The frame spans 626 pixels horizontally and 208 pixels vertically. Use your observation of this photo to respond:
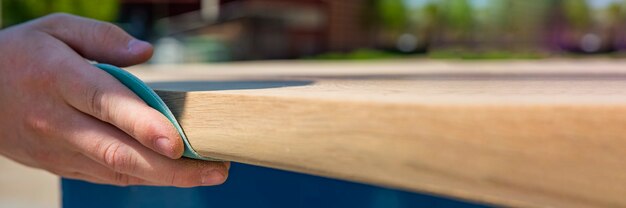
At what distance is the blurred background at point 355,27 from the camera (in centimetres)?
1102

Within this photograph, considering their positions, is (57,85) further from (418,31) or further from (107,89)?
(418,31)

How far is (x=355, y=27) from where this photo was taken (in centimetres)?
2083

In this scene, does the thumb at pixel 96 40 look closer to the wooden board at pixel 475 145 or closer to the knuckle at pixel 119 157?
the knuckle at pixel 119 157

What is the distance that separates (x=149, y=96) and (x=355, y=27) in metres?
20.3

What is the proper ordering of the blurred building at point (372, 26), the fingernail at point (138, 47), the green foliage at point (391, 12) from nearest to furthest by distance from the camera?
1. the fingernail at point (138, 47)
2. the blurred building at point (372, 26)
3. the green foliage at point (391, 12)

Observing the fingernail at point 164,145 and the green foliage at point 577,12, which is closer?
the fingernail at point 164,145

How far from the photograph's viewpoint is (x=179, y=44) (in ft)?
32.4

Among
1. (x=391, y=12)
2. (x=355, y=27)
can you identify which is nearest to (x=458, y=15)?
(x=391, y=12)

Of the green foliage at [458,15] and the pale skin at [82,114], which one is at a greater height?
the pale skin at [82,114]

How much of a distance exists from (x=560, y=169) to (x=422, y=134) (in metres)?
0.07

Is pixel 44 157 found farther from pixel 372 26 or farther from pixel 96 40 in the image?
pixel 372 26

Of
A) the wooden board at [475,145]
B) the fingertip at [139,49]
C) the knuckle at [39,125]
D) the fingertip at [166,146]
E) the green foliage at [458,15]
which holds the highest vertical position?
the wooden board at [475,145]

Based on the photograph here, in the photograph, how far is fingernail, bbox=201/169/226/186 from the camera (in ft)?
2.10

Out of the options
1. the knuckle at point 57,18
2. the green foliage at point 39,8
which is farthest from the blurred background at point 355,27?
the knuckle at point 57,18
